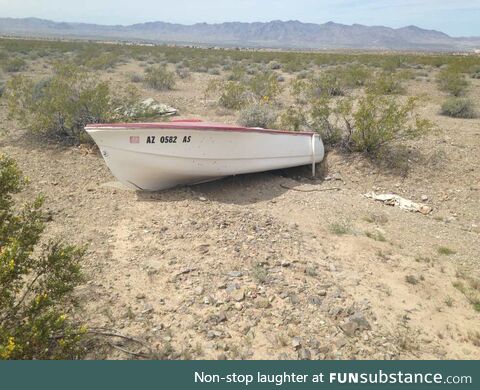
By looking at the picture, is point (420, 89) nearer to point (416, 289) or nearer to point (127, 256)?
point (416, 289)

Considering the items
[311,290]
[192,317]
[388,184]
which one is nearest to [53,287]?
[192,317]

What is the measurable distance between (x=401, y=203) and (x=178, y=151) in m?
4.06

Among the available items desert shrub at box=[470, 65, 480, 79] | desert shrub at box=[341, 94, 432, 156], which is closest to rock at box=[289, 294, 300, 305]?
desert shrub at box=[341, 94, 432, 156]

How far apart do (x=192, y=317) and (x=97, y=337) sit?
869 mm

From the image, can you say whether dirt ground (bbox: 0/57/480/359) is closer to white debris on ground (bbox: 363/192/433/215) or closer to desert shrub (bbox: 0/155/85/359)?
white debris on ground (bbox: 363/192/433/215)

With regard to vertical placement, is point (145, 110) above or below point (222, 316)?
above

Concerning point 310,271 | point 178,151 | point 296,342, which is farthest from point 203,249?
point 178,151

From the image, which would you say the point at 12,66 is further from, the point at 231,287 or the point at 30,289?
the point at 231,287

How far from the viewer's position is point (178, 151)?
21.1 ft

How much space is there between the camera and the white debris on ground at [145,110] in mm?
9711

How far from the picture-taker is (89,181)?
23.5 ft

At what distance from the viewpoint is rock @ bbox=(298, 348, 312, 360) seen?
3430 millimetres
